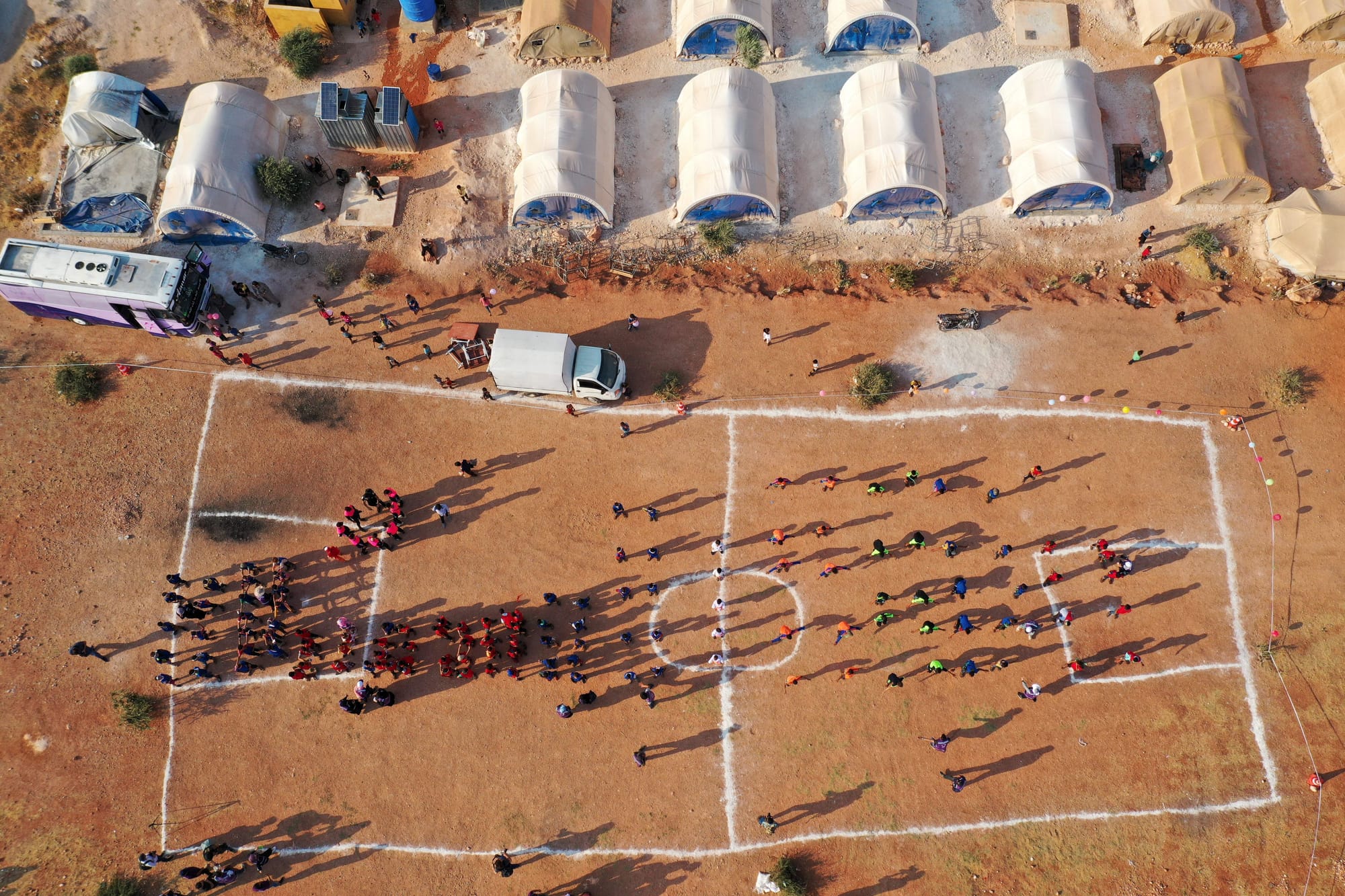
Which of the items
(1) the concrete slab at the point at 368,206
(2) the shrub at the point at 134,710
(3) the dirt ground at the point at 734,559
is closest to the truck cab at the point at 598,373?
(3) the dirt ground at the point at 734,559

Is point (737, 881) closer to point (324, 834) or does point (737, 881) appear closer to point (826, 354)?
point (324, 834)

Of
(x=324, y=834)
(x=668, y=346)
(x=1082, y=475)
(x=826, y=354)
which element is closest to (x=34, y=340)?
(x=324, y=834)

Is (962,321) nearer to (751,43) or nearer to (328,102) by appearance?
(751,43)

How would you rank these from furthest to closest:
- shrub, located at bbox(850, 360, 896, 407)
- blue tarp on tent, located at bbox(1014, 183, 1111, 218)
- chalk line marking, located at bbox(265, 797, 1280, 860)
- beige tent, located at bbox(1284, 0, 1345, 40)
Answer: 1. beige tent, located at bbox(1284, 0, 1345, 40)
2. blue tarp on tent, located at bbox(1014, 183, 1111, 218)
3. shrub, located at bbox(850, 360, 896, 407)
4. chalk line marking, located at bbox(265, 797, 1280, 860)

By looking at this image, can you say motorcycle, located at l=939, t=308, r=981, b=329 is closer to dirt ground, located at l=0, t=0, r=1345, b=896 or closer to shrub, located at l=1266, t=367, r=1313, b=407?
dirt ground, located at l=0, t=0, r=1345, b=896

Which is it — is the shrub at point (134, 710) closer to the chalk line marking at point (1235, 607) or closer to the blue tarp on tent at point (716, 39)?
the blue tarp on tent at point (716, 39)

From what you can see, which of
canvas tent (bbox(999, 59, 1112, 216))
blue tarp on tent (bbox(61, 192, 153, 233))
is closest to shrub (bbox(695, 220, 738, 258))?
canvas tent (bbox(999, 59, 1112, 216))
